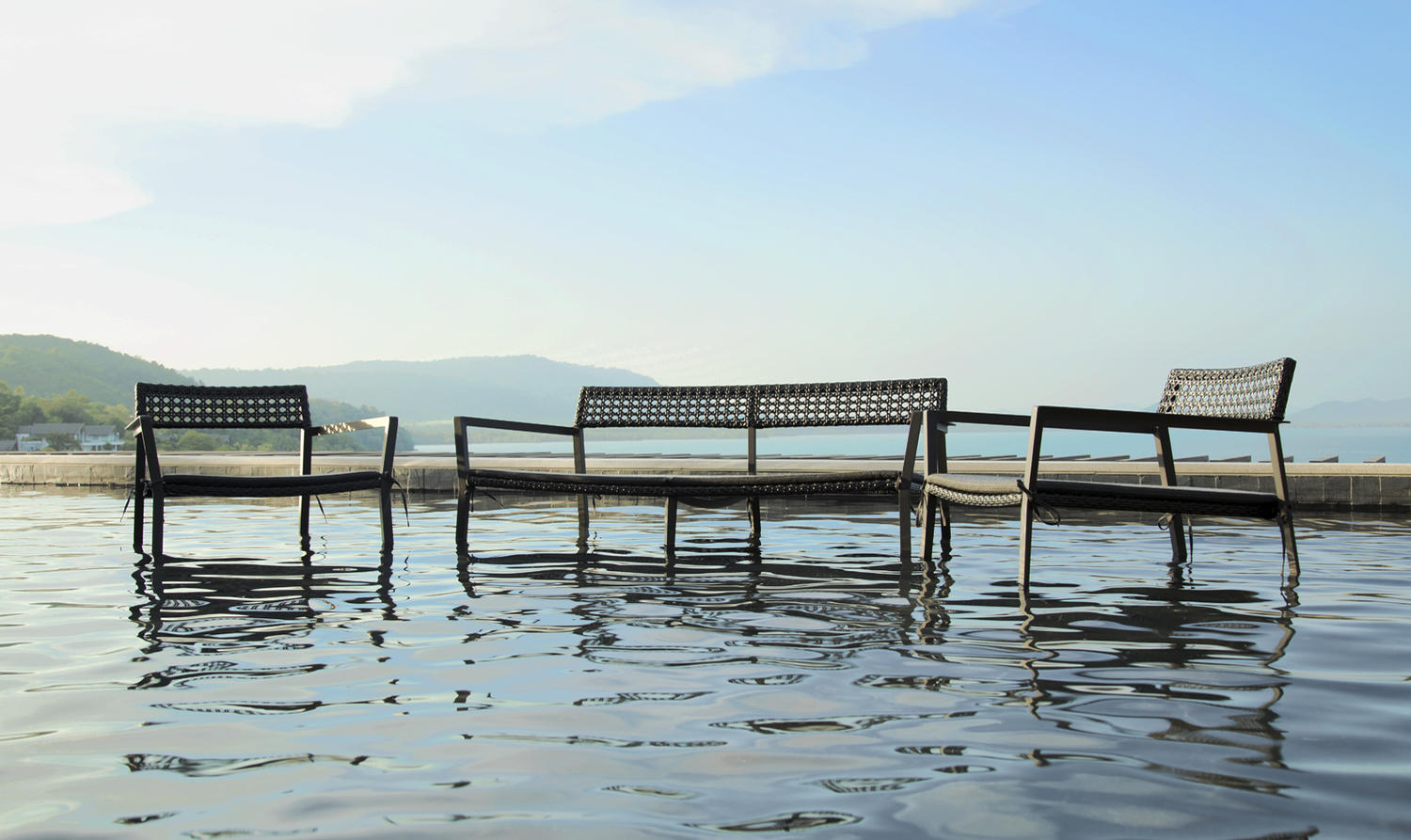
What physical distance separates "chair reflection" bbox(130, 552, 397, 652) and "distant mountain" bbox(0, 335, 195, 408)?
326 ft

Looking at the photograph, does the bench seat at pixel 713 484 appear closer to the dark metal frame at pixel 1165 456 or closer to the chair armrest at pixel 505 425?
the chair armrest at pixel 505 425

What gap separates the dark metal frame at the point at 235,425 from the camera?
470cm

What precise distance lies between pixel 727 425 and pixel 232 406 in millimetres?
2614

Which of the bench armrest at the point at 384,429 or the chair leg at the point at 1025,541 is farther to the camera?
the bench armrest at the point at 384,429

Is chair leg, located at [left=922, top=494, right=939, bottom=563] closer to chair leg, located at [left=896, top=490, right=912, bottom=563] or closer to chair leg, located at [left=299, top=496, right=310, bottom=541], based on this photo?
chair leg, located at [left=896, top=490, right=912, bottom=563]

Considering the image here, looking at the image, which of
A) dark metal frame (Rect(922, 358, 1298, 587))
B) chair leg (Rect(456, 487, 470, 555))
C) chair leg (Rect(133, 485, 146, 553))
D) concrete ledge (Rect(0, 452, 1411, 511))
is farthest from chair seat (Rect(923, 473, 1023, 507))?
chair leg (Rect(133, 485, 146, 553))

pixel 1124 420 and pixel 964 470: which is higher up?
pixel 1124 420

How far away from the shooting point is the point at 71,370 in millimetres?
103438

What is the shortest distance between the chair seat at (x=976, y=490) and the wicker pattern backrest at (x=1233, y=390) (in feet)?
3.06

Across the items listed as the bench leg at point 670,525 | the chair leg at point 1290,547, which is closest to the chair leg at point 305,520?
the bench leg at point 670,525

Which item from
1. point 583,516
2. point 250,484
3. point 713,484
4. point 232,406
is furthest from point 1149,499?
point 232,406

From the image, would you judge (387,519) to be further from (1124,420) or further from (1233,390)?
(1233,390)

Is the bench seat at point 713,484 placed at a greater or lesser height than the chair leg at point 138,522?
greater

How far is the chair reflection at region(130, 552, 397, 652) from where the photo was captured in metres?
3.07
